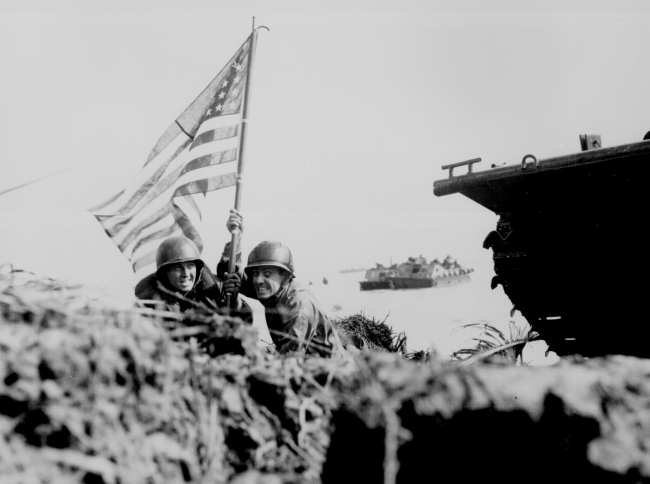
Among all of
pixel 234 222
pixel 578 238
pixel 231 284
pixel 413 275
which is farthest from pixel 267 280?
pixel 413 275

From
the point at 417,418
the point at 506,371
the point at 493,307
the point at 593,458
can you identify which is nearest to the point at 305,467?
the point at 417,418

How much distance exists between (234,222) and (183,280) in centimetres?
89

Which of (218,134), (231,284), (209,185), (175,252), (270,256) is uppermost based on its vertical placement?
(218,134)

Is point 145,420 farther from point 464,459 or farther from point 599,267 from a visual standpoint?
point 599,267

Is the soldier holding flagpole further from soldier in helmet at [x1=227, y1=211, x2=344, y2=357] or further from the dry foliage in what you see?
the dry foliage

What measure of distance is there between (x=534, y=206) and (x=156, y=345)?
5.35m

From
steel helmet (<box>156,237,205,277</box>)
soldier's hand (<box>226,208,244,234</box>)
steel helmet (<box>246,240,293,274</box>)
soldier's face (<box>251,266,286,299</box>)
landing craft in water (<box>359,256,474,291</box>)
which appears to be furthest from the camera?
landing craft in water (<box>359,256,474,291</box>)

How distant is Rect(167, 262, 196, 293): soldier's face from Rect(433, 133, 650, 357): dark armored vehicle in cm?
330

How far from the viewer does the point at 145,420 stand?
4.19 feet

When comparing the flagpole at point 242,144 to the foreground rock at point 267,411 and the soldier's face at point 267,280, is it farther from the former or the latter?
the foreground rock at point 267,411

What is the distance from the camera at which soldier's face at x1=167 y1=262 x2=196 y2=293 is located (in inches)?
213

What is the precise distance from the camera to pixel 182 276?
5.47m

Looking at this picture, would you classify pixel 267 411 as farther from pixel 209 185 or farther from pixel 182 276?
pixel 209 185

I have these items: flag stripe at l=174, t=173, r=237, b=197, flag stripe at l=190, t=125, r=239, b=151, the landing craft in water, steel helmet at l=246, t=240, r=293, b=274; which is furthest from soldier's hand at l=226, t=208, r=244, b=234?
the landing craft in water
